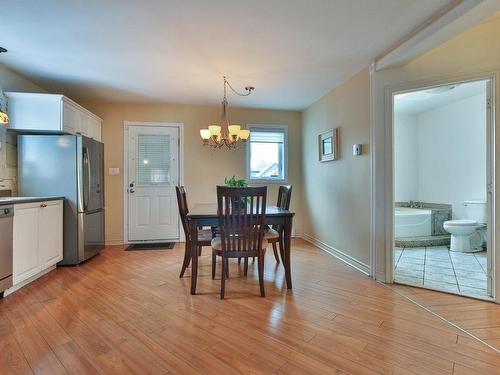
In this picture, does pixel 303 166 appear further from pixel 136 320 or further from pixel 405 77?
pixel 136 320

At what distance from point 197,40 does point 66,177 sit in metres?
2.28

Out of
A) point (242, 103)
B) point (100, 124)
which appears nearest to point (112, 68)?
point (100, 124)

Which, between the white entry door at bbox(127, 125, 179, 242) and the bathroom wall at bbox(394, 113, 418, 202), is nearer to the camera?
the white entry door at bbox(127, 125, 179, 242)

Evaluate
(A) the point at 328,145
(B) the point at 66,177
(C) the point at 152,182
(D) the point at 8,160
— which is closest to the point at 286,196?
(A) the point at 328,145

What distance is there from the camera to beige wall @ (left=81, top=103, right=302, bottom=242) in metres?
4.25

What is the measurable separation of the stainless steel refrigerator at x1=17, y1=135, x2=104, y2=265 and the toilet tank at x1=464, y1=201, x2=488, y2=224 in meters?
5.70

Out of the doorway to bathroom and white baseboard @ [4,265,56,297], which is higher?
the doorway to bathroom

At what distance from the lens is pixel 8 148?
296cm

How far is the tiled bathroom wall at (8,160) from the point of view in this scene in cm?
285

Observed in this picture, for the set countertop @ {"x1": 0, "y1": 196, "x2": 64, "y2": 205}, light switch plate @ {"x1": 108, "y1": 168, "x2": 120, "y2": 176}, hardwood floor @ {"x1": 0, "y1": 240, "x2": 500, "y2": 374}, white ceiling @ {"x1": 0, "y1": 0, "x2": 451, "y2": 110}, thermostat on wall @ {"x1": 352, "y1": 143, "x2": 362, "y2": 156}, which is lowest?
hardwood floor @ {"x1": 0, "y1": 240, "x2": 500, "y2": 374}

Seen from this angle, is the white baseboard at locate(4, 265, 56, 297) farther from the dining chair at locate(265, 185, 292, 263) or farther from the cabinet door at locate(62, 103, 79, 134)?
the dining chair at locate(265, 185, 292, 263)

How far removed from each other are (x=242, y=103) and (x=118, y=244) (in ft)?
10.4

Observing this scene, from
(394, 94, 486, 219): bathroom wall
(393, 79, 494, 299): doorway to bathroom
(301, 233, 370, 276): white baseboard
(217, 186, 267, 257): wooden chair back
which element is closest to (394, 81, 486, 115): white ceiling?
(393, 79, 494, 299): doorway to bathroom

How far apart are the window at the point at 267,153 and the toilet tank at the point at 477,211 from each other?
3.02 metres
